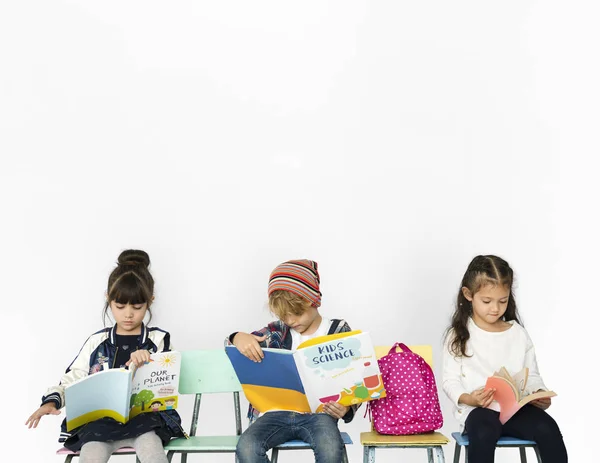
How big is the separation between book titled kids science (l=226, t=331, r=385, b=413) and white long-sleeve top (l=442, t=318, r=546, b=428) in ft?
1.43

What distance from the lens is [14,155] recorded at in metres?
4.17

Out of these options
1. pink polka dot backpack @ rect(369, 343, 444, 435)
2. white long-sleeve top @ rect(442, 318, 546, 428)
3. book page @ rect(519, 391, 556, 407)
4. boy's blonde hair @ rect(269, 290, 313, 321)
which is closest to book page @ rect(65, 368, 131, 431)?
boy's blonde hair @ rect(269, 290, 313, 321)

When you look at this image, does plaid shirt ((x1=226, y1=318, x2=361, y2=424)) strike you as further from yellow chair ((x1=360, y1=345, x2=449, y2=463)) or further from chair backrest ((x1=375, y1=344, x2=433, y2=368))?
yellow chair ((x1=360, y1=345, x2=449, y2=463))

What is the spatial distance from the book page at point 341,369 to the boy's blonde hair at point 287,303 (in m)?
0.30

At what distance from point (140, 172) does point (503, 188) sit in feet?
6.12

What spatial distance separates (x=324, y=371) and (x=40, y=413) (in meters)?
1.07

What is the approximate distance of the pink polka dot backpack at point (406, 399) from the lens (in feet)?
10.1

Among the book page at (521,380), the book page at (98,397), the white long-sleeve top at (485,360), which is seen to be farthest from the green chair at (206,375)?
the book page at (521,380)

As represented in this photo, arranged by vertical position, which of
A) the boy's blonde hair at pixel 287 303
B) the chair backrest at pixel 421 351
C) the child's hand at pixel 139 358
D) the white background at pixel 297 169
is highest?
the white background at pixel 297 169

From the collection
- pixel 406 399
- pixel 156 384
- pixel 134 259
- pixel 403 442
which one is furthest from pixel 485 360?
pixel 134 259

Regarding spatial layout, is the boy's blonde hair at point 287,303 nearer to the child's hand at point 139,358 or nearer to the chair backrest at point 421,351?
the chair backrest at point 421,351

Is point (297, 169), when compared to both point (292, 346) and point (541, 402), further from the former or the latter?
point (541, 402)

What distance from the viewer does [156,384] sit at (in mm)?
3139

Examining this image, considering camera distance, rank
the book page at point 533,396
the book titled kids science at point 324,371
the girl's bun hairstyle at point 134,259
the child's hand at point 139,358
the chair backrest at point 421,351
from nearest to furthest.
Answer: the book page at point 533,396 → the book titled kids science at point 324,371 → the child's hand at point 139,358 → the chair backrest at point 421,351 → the girl's bun hairstyle at point 134,259
